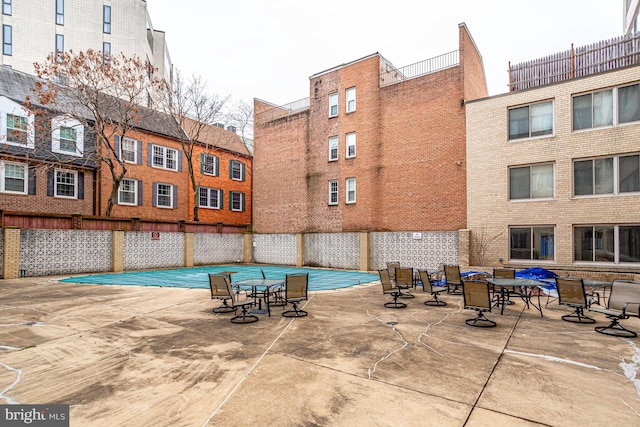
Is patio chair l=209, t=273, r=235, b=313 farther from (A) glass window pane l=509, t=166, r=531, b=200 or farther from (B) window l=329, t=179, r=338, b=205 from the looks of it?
(B) window l=329, t=179, r=338, b=205

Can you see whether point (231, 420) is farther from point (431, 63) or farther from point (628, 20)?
point (628, 20)

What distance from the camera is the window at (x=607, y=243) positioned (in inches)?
572

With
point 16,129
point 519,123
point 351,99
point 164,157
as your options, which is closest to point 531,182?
point 519,123

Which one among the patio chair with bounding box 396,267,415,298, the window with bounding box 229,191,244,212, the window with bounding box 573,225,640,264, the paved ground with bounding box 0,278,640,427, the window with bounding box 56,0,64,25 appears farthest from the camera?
the window with bounding box 56,0,64,25

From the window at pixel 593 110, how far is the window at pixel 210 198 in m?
27.4

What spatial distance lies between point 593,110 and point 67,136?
3057 centimetres

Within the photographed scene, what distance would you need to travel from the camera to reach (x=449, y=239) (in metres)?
19.5

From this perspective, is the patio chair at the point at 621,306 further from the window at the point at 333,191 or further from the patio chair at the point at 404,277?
the window at the point at 333,191

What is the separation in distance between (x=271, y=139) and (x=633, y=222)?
24.0m

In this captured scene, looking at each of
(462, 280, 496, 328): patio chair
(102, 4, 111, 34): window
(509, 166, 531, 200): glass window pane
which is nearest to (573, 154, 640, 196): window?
(509, 166, 531, 200): glass window pane

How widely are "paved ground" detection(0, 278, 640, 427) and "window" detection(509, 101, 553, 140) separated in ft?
36.2

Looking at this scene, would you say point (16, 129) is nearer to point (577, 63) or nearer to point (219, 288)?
point (219, 288)

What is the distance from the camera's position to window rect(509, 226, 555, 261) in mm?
16359

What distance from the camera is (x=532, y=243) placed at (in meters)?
16.8
